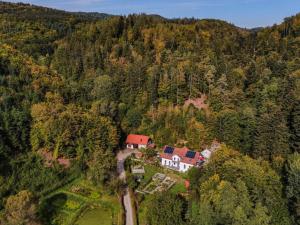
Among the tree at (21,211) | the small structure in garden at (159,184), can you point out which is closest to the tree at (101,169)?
the small structure in garden at (159,184)

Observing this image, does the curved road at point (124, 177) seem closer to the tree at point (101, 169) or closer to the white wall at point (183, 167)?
the tree at point (101, 169)

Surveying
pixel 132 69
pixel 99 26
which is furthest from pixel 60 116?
pixel 99 26

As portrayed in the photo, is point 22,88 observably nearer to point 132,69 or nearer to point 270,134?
point 132,69

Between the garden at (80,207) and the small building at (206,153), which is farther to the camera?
the small building at (206,153)

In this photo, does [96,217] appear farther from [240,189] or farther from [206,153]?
[206,153]

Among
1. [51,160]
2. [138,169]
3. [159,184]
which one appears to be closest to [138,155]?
[138,169]

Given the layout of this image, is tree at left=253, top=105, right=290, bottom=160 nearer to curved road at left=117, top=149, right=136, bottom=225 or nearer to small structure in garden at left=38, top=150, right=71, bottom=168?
curved road at left=117, top=149, right=136, bottom=225
